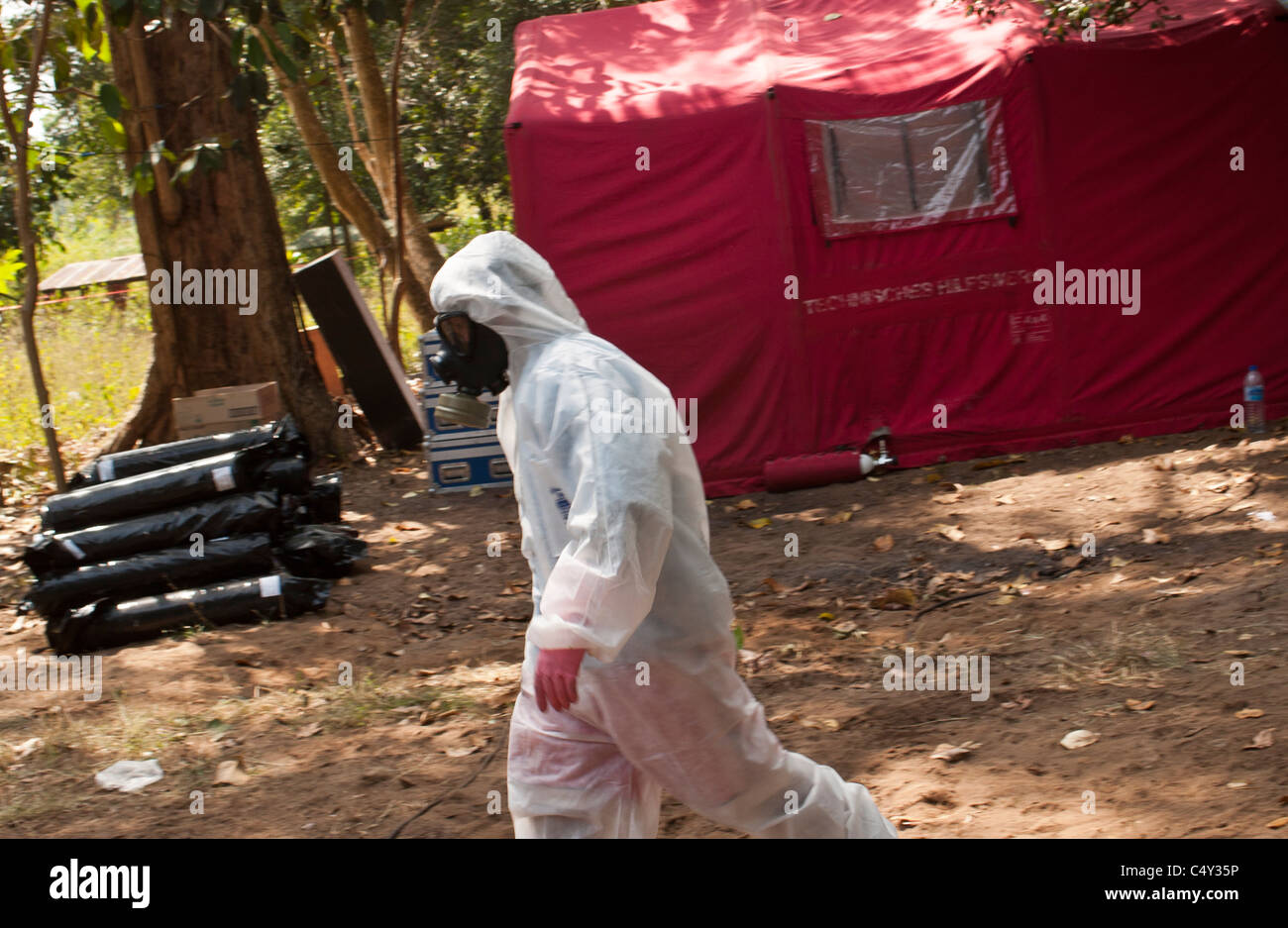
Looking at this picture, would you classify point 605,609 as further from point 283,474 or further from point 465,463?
point 465,463

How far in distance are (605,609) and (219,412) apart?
602 cm

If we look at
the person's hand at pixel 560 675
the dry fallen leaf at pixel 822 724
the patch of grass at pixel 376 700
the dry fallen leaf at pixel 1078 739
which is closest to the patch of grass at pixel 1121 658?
the dry fallen leaf at pixel 1078 739

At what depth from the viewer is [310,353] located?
30.2 feet

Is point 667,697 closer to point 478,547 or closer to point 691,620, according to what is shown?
point 691,620

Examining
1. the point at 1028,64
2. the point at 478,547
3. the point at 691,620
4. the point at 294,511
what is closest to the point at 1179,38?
the point at 1028,64

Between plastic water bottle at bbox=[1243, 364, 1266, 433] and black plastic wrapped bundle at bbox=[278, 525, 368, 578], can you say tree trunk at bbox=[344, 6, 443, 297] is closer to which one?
black plastic wrapped bundle at bbox=[278, 525, 368, 578]

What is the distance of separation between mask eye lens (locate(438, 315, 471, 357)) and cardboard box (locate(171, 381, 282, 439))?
5.31m

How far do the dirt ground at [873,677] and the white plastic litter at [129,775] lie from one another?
53mm

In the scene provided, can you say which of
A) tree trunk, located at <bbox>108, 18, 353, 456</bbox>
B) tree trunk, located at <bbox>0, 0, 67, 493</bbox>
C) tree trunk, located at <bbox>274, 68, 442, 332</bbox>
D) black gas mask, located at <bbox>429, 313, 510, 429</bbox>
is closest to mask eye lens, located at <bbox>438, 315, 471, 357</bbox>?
black gas mask, located at <bbox>429, 313, 510, 429</bbox>

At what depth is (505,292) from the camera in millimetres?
2711

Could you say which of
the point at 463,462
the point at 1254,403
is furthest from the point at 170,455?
the point at 1254,403

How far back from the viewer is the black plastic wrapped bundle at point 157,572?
5738mm

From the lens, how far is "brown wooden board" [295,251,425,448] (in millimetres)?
9539

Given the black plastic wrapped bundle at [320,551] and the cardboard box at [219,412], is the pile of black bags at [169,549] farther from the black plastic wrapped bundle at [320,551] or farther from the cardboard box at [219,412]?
the cardboard box at [219,412]
